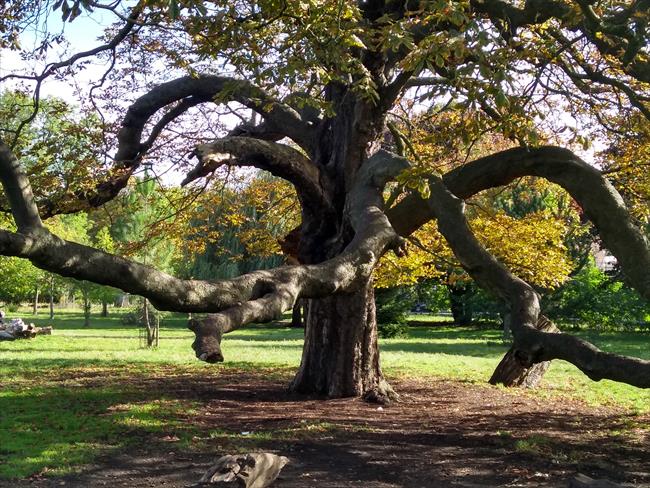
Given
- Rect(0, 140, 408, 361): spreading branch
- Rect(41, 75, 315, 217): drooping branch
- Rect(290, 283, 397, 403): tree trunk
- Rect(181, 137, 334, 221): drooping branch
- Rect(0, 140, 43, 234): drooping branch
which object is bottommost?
Rect(290, 283, 397, 403): tree trunk

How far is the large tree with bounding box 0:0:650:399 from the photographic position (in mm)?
6898

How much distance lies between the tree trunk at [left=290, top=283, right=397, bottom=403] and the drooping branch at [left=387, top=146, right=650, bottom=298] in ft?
5.15

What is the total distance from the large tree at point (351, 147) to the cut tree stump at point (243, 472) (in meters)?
1.34

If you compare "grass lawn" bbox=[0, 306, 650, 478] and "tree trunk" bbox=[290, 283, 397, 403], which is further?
"tree trunk" bbox=[290, 283, 397, 403]

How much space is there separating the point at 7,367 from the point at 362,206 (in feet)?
35.7

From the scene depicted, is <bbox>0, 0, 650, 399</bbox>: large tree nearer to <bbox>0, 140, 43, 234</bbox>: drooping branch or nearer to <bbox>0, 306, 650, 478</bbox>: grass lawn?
<bbox>0, 140, 43, 234</bbox>: drooping branch

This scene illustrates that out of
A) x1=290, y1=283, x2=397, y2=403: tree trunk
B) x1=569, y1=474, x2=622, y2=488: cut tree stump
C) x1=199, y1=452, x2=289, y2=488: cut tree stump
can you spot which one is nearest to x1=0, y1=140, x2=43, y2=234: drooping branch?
x1=199, y1=452, x2=289, y2=488: cut tree stump

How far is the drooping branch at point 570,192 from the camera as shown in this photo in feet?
27.3

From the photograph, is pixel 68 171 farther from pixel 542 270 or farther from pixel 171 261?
pixel 171 261

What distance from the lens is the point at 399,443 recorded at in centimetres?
898

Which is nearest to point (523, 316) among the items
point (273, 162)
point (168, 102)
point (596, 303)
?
point (273, 162)

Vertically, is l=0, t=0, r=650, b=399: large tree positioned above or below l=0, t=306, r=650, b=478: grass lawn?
above

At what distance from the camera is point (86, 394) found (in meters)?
12.5

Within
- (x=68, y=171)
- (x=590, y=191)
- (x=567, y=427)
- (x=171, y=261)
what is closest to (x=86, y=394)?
(x=68, y=171)
